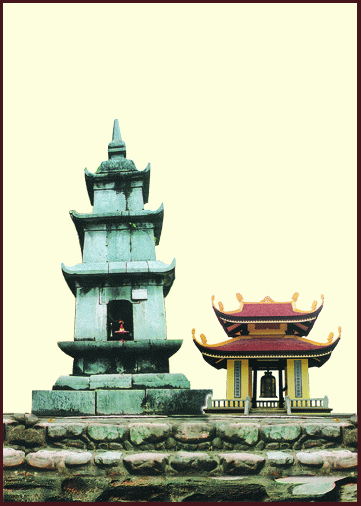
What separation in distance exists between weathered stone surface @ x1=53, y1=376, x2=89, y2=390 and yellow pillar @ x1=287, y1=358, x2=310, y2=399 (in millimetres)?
8529

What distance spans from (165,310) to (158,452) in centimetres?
478

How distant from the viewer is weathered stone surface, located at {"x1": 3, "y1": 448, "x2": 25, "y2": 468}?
37.3ft

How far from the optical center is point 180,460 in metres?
11.2

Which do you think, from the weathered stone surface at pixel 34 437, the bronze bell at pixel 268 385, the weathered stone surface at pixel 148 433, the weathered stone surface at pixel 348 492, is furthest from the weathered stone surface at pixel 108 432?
the bronze bell at pixel 268 385

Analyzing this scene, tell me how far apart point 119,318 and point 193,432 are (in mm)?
5752

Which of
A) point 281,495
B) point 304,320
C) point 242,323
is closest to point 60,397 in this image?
point 281,495

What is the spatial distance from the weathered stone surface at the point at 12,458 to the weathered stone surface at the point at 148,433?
2359 mm

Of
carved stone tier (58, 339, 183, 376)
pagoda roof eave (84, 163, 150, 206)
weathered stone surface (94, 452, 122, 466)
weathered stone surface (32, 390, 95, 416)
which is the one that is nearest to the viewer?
weathered stone surface (94, 452, 122, 466)

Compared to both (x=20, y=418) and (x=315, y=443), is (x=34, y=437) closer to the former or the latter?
(x=20, y=418)

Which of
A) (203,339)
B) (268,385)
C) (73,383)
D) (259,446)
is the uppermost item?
(203,339)

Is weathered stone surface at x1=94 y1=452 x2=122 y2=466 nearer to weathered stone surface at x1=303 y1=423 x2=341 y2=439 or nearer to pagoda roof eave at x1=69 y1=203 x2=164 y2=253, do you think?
weathered stone surface at x1=303 y1=423 x2=341 y2=439

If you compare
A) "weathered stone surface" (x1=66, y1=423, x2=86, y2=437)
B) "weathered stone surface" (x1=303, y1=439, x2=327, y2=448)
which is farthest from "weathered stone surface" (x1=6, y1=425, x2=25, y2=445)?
"weathered stone surface" (x1=303, y1=439, x2=327, y2=448)

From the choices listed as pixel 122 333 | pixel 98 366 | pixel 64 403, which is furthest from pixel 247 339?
pixel 64 403

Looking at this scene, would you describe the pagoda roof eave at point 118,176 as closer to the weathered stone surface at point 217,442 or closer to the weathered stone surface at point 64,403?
the weathered stone surface at point 64,403
